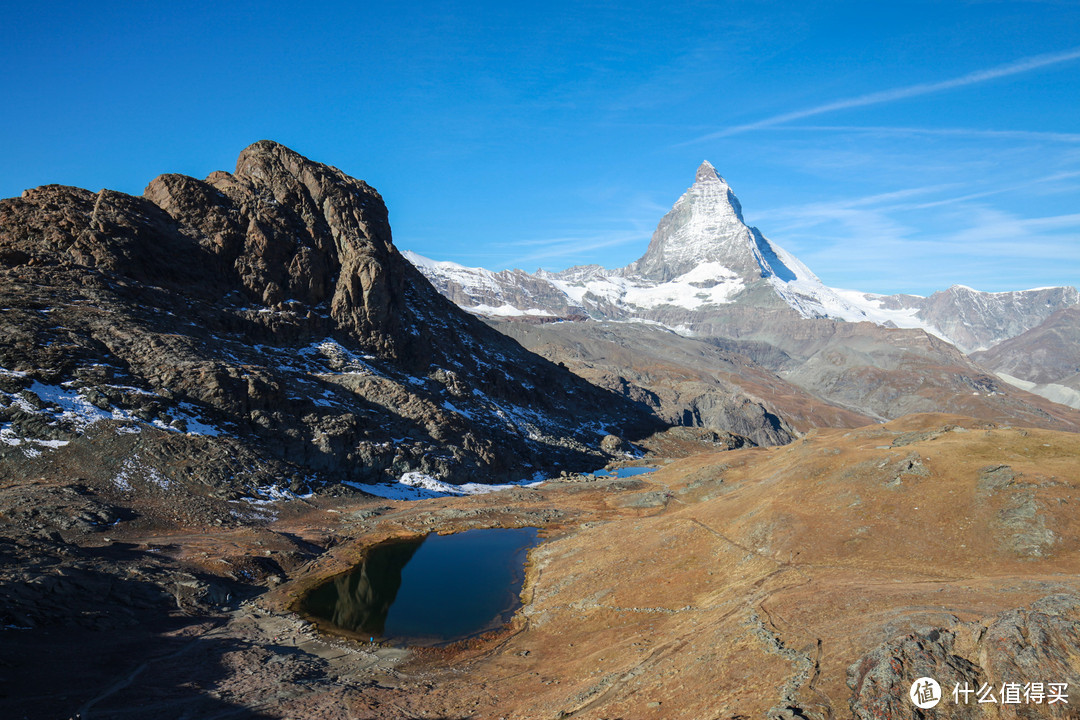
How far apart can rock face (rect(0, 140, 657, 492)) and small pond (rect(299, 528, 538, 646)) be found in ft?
77.2

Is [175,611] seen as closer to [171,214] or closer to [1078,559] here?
[1078,559]

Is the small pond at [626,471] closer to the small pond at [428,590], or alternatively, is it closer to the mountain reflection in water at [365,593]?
the small pond at [428,590]

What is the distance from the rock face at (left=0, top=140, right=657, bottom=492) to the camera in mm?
64500

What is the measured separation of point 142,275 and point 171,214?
17.5 m

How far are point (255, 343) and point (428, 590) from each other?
62.0 meters

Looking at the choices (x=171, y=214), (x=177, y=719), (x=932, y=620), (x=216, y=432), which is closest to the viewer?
(x=932, y=620)

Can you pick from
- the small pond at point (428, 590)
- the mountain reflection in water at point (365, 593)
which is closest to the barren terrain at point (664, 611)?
the mountain reflection in water at point (365, 593)

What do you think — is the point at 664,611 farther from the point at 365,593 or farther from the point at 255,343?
the point at 255,343

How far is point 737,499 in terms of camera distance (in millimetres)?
46000

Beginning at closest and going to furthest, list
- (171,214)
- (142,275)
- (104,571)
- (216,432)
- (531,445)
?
(104,571) < (216,432) < (142,275) < (171,214) < (531,445)

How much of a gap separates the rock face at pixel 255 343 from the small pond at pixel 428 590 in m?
23.5

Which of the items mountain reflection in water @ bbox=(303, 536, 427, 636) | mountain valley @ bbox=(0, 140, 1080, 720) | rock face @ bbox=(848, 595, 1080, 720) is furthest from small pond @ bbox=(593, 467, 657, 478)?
rock face @ bbox=(848, 595, 1080, 720)

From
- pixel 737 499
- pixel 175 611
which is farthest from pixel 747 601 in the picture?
pixel 175 611

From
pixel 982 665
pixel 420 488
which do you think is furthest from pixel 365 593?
pixel 982 665
